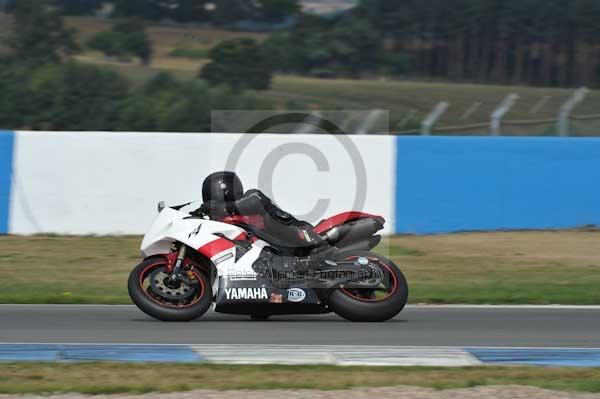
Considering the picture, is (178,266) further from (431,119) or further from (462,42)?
(462,42)

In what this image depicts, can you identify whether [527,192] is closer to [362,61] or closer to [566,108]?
[566,108]

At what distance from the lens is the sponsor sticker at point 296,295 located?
908 cm

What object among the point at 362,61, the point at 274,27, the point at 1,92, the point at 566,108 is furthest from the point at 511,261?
the point at 274,27

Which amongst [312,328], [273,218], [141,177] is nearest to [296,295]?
[312,328]

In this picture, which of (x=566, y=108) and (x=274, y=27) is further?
(x=274, y=27)

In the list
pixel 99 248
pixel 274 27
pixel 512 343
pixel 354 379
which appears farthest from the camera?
pixel 274 27

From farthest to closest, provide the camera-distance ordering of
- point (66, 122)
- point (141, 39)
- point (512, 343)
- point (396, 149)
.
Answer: point (141, 39), point (66, 122), point (396, 149), point (512, 343)

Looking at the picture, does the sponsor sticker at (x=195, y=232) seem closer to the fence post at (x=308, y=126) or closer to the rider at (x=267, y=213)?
the rider at (x=267, y=213)

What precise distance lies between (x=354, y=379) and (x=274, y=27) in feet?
111

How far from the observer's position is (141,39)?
36.6 metres

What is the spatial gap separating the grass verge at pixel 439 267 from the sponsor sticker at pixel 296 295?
2422 mm

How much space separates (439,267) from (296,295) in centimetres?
475

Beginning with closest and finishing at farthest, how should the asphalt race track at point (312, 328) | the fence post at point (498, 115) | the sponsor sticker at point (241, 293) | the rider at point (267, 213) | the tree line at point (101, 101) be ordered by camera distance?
the asphalt race track at point (312, 328) < the sponsor sticker at point (241, 293) < the rider at point (267, 213) < the fence post at point (498, 115) < the tree line at point (101, 101)

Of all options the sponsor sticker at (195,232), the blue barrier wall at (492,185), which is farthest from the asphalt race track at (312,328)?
the blue barrier wall at (492,185)
